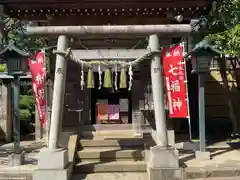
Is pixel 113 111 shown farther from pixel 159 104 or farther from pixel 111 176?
pixel 159 104

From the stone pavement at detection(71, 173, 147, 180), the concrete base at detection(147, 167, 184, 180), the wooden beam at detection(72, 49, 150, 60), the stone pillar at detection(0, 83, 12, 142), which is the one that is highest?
the wooden beam at detection(72, 49, 150, 60)

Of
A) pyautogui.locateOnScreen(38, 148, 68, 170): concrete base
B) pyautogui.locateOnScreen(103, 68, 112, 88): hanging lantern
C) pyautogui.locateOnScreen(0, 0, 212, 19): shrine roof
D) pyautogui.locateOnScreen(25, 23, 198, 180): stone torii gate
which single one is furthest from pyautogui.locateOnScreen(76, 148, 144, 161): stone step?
pyautogui.locateOnScreen(0, 0, 212, 19): shrine roof

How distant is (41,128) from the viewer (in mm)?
16672

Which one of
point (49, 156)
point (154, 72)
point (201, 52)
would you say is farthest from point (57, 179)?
point (201, 52)

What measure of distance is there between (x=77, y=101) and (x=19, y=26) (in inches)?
169

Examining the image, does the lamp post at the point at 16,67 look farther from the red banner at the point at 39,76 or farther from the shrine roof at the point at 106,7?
the shrine roof at the point at 106,7

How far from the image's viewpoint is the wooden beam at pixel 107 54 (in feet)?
34.4

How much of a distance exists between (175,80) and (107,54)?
2.35 meters

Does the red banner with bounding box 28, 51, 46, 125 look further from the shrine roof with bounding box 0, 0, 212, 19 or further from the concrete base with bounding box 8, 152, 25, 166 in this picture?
the shrine roof with bounding box 0, 0, 212, 19

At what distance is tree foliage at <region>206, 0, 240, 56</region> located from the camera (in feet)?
35.8

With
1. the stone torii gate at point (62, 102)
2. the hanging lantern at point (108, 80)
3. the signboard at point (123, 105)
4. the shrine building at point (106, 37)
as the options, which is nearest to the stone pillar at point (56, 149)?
the stone torii gate at point (62, 102)

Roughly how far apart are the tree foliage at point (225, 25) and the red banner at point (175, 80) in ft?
5.77

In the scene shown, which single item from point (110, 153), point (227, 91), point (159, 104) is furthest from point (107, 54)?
point (227, 91)

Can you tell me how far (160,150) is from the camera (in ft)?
32.3
